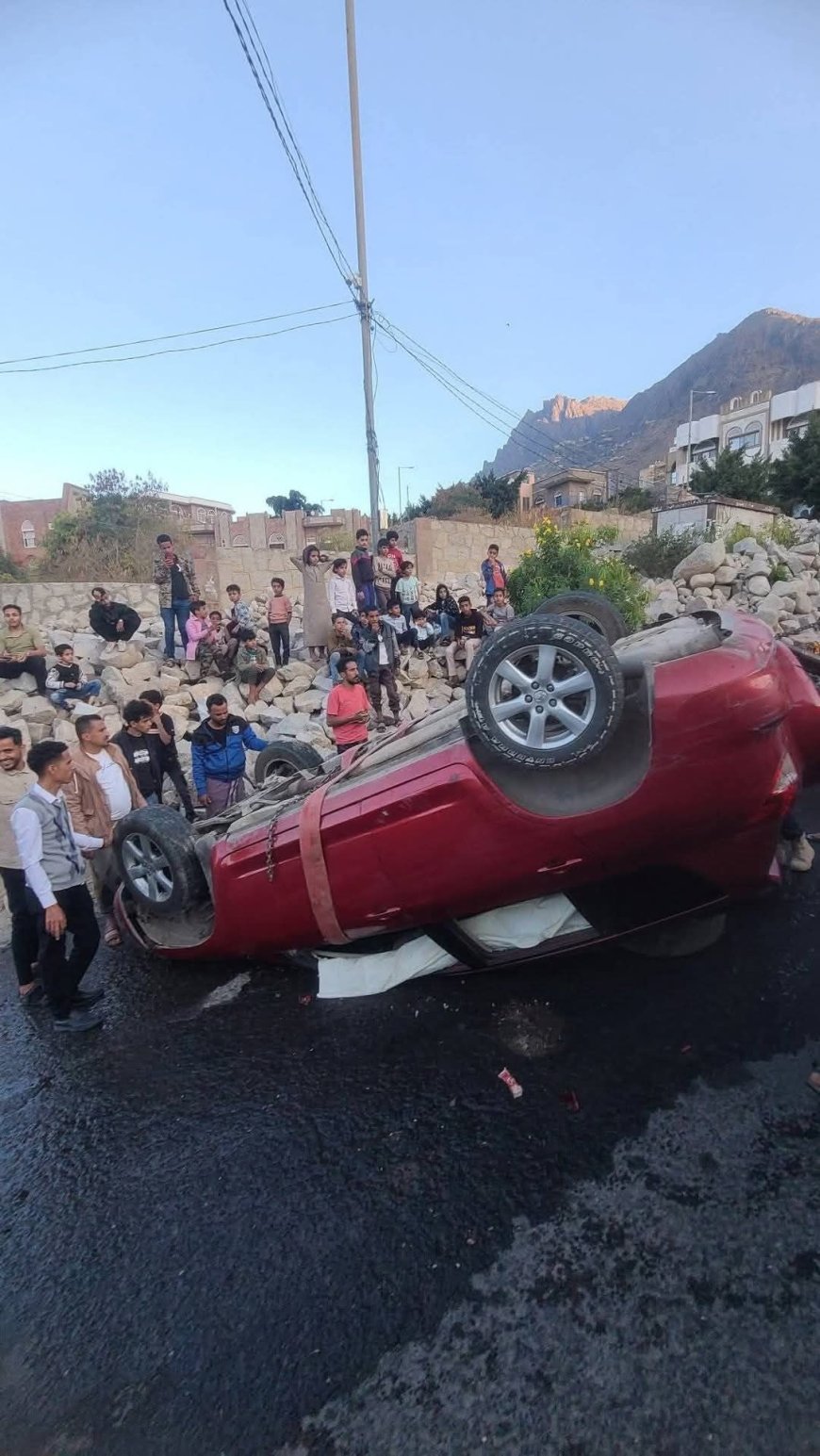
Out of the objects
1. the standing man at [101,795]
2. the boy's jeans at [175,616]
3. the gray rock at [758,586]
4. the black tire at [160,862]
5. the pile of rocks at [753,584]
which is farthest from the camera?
the gray rock at [758,586]

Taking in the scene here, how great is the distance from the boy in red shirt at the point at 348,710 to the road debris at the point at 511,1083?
142 inches

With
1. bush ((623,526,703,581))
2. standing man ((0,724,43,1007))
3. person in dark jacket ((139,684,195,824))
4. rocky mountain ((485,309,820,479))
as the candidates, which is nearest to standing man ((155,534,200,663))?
person in dark jacket ((139,684,195,824))

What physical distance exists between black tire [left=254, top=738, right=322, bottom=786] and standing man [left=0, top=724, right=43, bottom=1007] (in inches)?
64.2

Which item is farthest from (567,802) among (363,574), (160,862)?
(363,574)

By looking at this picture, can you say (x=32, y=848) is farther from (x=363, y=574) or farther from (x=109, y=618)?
(x=109, y=618)

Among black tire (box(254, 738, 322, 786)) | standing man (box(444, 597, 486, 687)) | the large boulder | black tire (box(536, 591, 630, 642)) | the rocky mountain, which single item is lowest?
black tire (box(254, 738, 322, 786))

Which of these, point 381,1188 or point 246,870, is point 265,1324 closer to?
point 381,1188

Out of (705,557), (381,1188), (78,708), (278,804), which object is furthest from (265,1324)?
(705,557)

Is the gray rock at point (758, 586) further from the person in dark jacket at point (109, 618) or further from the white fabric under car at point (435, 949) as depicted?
the white fabric under car at point (435, 949)

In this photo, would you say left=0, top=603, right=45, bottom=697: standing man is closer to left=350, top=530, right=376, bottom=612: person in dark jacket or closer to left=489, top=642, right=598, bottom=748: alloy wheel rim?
left=350, top=530, right=376, bottom=612: person in dark jacket

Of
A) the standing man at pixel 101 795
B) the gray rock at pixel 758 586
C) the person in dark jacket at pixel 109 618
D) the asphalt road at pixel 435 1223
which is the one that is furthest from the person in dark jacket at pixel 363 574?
the asphalt road at pixel 435 1223

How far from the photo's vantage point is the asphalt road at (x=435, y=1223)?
1.66 metres

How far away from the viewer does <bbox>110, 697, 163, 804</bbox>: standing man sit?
5.28 meters

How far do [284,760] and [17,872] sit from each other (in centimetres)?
185
